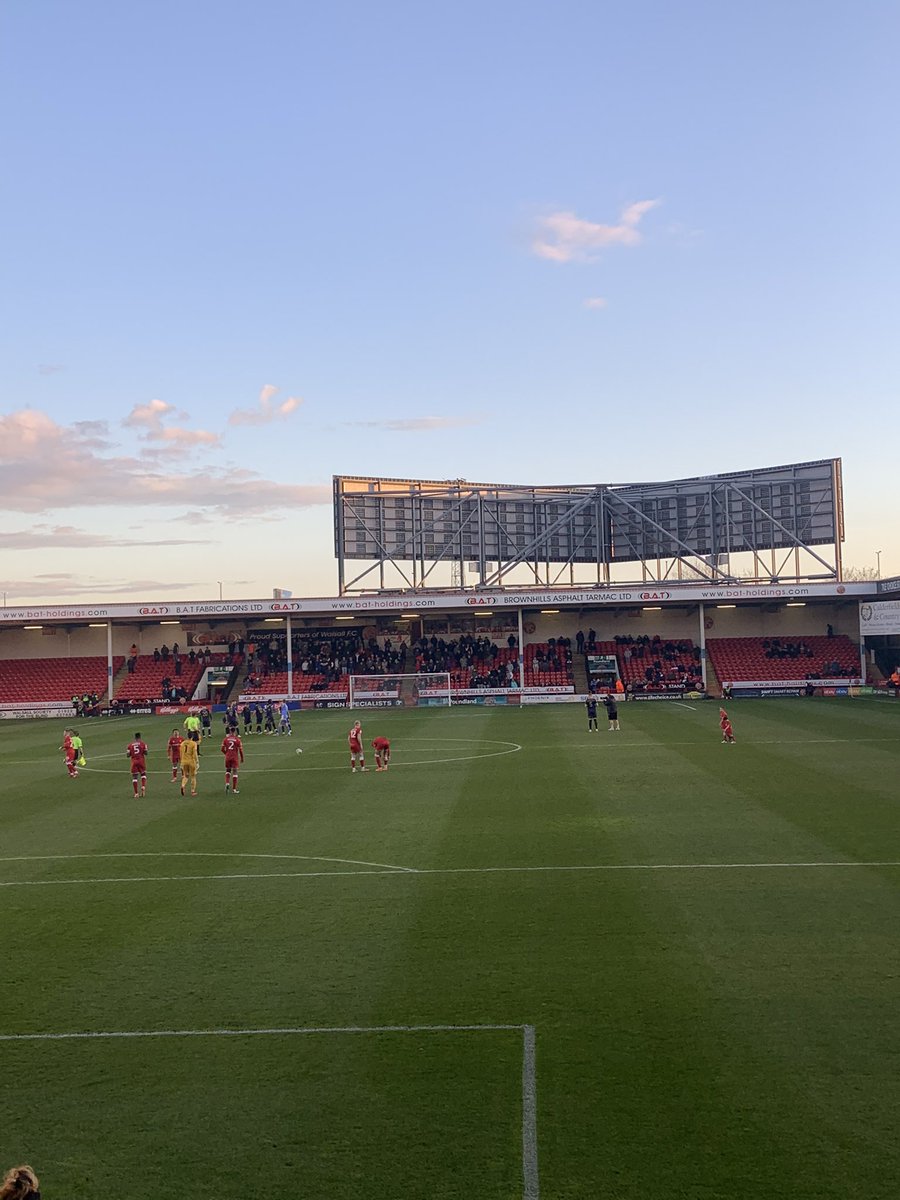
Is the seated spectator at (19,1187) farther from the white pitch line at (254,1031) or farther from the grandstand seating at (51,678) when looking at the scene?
the grandstand seating at (51,678)

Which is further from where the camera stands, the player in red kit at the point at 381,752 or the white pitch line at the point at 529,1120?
the player in red kit at the point at 381,752

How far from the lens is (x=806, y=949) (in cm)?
1199

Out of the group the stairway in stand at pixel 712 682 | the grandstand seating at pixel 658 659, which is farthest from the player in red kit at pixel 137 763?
the stairway in stand at pixel 712 682

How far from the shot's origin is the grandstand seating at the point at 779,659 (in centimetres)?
5938

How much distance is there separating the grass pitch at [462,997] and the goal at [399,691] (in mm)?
35407

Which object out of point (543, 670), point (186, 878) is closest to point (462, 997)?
point (186, 878)

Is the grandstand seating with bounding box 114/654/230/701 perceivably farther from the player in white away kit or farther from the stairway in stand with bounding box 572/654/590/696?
the player in white away kit

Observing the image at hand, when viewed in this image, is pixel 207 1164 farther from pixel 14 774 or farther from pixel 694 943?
pixel 14 774

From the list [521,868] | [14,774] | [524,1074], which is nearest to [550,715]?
[14,774]

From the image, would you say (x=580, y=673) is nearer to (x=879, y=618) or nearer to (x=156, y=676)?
(x=879, y=618)

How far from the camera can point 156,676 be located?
210ft

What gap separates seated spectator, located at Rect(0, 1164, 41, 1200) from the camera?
490 cm

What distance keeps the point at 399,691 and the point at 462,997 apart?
1914 inches

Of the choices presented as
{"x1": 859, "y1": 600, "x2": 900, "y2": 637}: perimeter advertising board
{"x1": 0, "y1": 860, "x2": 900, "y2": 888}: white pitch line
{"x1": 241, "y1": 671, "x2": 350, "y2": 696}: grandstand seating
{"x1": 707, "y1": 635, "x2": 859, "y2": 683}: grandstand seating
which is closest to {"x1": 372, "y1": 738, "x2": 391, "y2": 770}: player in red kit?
{"x1": 0, "y1": 860, "x2": 900, "y2": 888}: white pitch line
